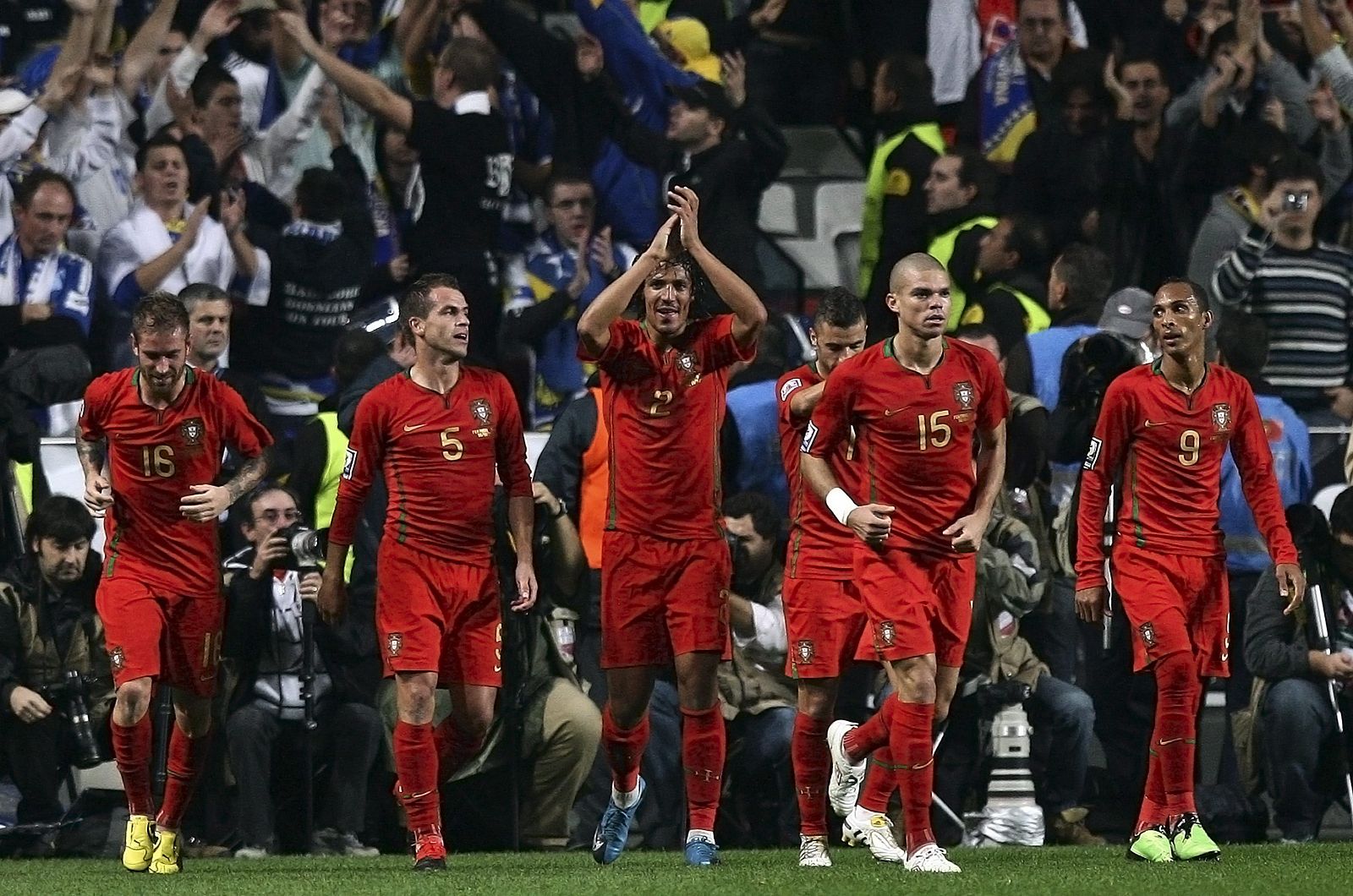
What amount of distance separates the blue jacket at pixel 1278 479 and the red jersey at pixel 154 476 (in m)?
5.03

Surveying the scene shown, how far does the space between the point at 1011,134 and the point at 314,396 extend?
4.60m

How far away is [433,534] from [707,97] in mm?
5006

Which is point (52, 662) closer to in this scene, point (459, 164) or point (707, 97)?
point (459, 164)

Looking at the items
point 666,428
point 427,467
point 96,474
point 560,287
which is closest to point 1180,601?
point 666,428

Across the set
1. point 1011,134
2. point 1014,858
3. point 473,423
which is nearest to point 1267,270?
point 1011,134

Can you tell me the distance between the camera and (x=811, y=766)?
9133 millimetres

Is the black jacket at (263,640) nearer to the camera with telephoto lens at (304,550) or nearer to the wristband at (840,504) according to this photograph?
the camera with telephoto lens at (304,550)

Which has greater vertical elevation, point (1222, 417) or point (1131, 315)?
point (1131, 315)

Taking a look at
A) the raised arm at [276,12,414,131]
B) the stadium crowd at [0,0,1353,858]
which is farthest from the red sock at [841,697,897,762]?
the raised arm at [276,12,414,131]

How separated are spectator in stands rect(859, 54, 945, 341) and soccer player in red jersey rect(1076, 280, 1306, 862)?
3.45 metres

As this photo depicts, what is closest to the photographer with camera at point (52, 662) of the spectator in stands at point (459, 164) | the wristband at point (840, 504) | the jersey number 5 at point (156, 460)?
the jersey number 5 at point (156, 460)

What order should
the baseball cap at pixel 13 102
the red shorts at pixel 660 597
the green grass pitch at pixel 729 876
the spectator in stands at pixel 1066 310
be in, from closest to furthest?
the green grass pitch at pixel 729 876
the red shorts at pixel 660 597
the spectator in stands at pixel 1066 310
the baseball cap at pixel 13 102

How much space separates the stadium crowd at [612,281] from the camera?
10.5 metres

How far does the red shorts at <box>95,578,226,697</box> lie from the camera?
9070 mm
